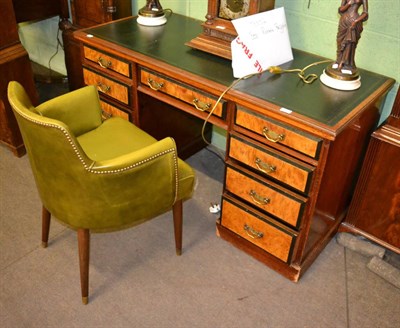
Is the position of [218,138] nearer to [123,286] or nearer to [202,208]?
[202,208]

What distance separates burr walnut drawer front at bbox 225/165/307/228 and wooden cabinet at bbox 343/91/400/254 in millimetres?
399

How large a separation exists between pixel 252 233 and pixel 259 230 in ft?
0.14

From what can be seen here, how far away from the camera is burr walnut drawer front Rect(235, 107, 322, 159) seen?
4.72ft

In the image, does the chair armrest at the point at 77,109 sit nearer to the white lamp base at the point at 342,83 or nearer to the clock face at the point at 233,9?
the clock face at the point at 233,9

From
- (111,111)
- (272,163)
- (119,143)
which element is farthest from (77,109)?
(272,163)

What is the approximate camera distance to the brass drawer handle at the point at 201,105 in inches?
65.6

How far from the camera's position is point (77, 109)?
5.89 ft

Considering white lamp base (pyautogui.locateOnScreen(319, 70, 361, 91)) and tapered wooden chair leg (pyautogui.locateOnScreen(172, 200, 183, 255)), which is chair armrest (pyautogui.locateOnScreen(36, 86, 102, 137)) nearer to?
tapered wooden chair leg (pyautogui.locateOnScreen(172, 200, 183, 255))

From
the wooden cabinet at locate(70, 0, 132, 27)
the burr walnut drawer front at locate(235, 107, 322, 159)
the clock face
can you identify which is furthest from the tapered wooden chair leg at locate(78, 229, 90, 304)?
the wooden cabinet at locate(70, 0, 132, 27)

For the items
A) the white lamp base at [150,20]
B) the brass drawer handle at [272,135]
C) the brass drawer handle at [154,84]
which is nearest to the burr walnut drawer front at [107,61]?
the brass drawer handle at [154,84]

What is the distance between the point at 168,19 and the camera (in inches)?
87.2

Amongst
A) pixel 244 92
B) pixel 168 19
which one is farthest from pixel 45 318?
pixel 168 19

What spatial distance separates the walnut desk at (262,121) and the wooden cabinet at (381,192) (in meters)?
0.06

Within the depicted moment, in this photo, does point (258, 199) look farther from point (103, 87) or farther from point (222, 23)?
point (103, 87)
